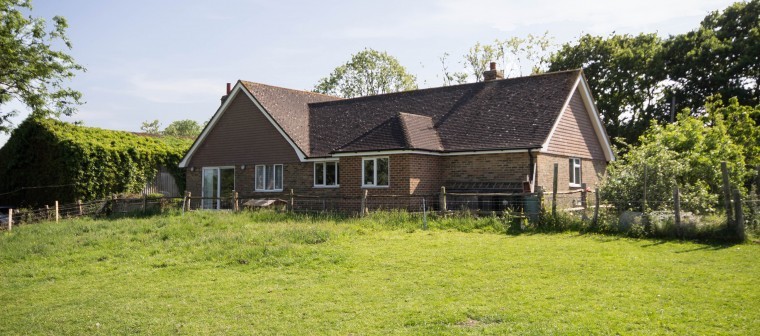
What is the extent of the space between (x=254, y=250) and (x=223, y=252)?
924 mm

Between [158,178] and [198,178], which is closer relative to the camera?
[198,178]

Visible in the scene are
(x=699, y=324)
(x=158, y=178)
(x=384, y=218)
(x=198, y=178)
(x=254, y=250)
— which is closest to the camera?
(x=699, y=324)

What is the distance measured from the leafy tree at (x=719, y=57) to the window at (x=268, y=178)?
26146 mm

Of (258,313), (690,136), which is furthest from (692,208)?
(258,313)

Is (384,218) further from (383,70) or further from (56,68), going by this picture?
(383,70)

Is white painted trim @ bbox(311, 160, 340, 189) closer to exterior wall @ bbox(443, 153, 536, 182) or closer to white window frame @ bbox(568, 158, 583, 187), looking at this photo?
exterior wall @ bbox(443, 153, 536, 182)

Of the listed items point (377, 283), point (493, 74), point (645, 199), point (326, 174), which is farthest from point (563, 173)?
point (377, 283)

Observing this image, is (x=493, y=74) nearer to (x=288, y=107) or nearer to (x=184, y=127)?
(x=288, y=107)

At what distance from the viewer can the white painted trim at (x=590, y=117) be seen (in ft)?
78.5

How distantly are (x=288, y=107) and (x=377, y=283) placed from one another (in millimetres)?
21163

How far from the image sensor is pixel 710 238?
1514cm

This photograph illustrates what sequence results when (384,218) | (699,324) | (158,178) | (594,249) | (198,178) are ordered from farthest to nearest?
(158,178)
(198,178)
(384,218)
(594,249)
(699,324)

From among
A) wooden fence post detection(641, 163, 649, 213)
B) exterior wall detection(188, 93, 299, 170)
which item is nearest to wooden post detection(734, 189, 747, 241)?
wooden fence post detection(641, 163, 649, 213)

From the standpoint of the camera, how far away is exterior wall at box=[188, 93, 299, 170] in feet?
94.7
